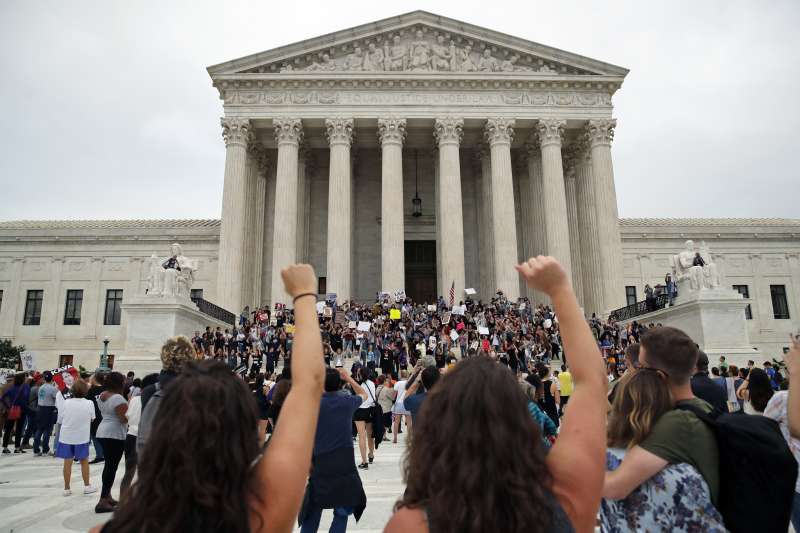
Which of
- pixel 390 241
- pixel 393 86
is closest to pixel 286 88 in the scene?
pixel 393 86

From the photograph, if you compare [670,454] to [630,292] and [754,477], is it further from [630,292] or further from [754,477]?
[630,292]

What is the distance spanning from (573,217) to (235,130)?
21.5m

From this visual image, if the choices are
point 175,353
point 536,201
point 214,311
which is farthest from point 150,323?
point 536,201

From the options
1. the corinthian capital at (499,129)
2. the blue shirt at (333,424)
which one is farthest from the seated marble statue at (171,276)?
the blue shirt at (333,424)

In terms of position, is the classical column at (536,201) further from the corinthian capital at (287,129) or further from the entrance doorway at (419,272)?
the corinthian capital at (287,129)

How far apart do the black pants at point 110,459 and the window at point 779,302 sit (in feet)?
142

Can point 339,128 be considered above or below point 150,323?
above

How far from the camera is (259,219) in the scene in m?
35.6

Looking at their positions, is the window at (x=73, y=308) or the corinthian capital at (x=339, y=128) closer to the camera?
the corinthian capital at (x=339, y=128)

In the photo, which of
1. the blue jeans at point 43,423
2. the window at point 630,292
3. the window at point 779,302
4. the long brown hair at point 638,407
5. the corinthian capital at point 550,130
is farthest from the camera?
the window at point 630,292

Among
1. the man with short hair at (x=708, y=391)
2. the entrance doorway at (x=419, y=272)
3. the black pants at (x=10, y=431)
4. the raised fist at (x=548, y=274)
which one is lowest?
the black pants at (x=10, y=431)

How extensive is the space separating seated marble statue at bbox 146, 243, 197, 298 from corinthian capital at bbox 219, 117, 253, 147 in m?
11.3

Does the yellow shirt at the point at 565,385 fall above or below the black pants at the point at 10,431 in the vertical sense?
above

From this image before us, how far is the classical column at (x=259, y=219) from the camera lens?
3453 centimetres
